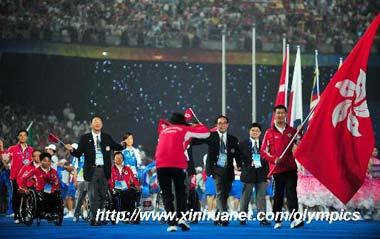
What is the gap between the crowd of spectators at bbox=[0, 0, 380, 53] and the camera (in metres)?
27.4

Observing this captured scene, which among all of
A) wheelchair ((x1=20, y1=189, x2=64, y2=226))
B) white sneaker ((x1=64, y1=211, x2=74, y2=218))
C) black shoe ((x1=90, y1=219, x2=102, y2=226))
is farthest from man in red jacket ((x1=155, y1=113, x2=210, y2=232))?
white sneaker ((x1=64, y1=211, x2=74, y2=218))

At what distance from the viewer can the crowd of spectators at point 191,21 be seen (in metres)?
27.4

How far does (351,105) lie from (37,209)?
427 cm

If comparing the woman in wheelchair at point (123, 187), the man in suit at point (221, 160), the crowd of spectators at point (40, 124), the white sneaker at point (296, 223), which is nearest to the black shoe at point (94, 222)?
the woman in wheelchair at point (123, 187)

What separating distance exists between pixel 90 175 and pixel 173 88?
1563 centimetres

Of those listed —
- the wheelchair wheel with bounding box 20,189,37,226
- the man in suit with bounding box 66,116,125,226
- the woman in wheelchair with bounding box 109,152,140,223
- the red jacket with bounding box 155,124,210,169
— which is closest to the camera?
the red jacket with bounding box 155,124,210,169

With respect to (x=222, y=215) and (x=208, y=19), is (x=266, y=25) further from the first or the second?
(x=222, y=215)

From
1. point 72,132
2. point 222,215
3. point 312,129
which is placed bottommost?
point 72,132

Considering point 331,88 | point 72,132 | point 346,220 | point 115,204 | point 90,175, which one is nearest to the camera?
point 331,88

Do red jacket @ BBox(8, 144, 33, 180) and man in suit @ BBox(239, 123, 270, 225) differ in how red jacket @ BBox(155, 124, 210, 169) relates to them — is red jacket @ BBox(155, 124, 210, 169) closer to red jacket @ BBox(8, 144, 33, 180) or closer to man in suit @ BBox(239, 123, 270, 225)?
man in suit @ BBox(239, 123, 270, 225)

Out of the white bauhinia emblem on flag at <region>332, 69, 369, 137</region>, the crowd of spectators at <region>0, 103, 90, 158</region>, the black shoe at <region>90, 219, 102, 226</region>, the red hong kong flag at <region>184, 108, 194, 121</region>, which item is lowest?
the crowd of spectators at <region>0, 103, 90, 158</region>

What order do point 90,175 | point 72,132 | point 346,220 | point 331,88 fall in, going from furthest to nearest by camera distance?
1. point 72,132
2. point 346,220
3. point 90,175
4. point 331,88

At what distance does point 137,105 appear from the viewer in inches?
1082

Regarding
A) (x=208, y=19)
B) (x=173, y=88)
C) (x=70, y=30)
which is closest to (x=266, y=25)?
(x=208, y=19)
